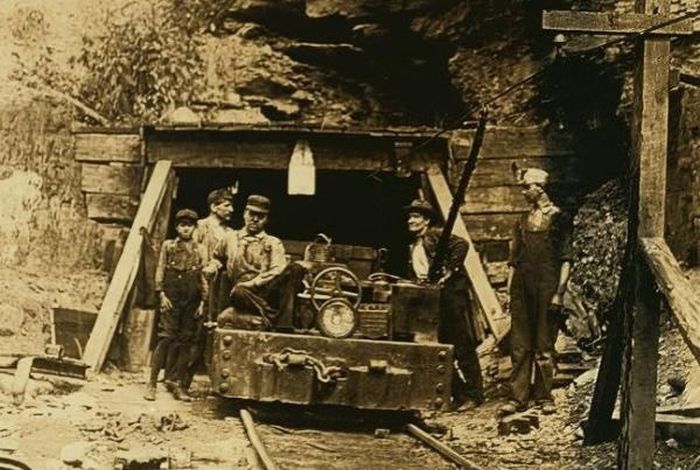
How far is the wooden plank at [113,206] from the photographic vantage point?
1415 cm

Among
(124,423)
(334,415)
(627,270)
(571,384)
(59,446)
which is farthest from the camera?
(571,384)

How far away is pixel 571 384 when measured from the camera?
433 inches

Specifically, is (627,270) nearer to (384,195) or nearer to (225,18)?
(384,195)

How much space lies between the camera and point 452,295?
1091 centimetres

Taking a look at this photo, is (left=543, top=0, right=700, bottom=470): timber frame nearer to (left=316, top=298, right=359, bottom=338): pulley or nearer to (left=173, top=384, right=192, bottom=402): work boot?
(left=316, top=298, right=359, bottom=338): pulley

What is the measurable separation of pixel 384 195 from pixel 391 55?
6.99ft

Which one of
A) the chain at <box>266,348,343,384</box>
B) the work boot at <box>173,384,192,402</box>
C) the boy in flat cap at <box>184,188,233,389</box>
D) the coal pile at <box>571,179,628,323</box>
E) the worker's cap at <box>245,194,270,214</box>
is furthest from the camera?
the coal pile at <box>571,179,628,323</box>

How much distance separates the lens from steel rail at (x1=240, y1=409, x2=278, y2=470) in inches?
304

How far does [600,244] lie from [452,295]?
4.00m

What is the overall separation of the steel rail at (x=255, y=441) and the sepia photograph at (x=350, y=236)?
4cm

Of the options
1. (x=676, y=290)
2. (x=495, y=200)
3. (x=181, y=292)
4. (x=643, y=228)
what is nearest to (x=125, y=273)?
(x=181, y=292)

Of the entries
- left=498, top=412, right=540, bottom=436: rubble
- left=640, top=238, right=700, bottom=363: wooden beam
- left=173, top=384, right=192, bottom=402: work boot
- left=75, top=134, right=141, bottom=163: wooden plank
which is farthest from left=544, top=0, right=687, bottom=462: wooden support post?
left=75, top=134, right=141, bottom=163: wooden plank

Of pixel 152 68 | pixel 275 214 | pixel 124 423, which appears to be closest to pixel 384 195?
pixel 275 214

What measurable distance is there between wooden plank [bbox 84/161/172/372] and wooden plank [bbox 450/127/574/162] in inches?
139
